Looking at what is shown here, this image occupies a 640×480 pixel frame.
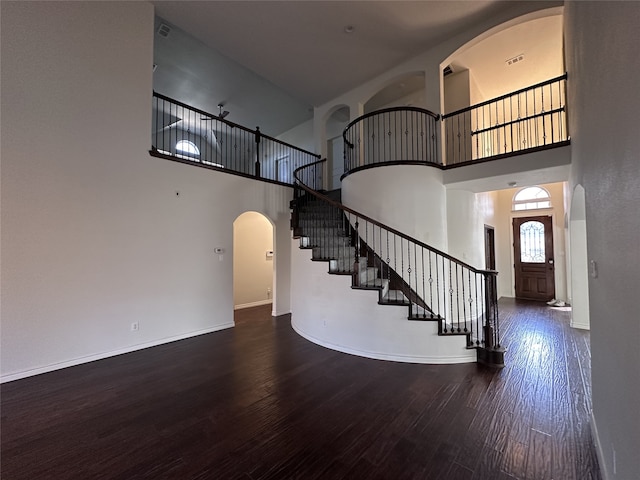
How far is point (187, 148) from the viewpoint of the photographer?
32.3 ft

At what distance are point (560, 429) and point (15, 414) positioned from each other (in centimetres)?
463

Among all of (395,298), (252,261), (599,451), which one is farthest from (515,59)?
(252,261)

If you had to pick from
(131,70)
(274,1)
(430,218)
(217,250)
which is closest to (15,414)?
→ (217,250)

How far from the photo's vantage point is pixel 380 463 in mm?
1816

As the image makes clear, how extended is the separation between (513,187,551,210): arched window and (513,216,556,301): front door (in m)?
0.33

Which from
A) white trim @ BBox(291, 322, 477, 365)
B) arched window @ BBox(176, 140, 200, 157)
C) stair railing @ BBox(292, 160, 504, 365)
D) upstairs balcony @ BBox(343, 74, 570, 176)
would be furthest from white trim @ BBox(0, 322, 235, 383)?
arched window @ BBox(176, 140, 200, 157)

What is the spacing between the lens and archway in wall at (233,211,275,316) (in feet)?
21.7

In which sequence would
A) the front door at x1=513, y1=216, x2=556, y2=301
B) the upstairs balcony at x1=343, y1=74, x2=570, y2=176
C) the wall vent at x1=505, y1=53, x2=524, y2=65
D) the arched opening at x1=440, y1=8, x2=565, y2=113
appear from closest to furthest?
the upstairs balcony at x1=343, y1=74, x2=570, y2=176 → the arched opening at x1=440, y1=8, x2=565, y2=113 → the wall vent at x1=505, y1=53, x2=524, y2=65 → the front door at x1=513, y1=216, x2=556, y2=301

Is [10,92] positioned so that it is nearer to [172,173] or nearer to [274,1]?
[172,173]

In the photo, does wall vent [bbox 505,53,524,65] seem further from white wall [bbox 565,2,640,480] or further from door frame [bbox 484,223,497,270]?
white wall [bbox 565,2,640,480]

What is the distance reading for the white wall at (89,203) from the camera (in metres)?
3.10

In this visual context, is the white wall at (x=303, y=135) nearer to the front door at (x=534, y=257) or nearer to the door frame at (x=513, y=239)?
the door frame at (x=513, y=239)

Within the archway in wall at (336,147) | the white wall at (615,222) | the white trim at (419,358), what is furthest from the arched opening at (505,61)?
the white trim at (419,358)

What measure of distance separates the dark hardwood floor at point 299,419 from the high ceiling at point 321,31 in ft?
17.6
